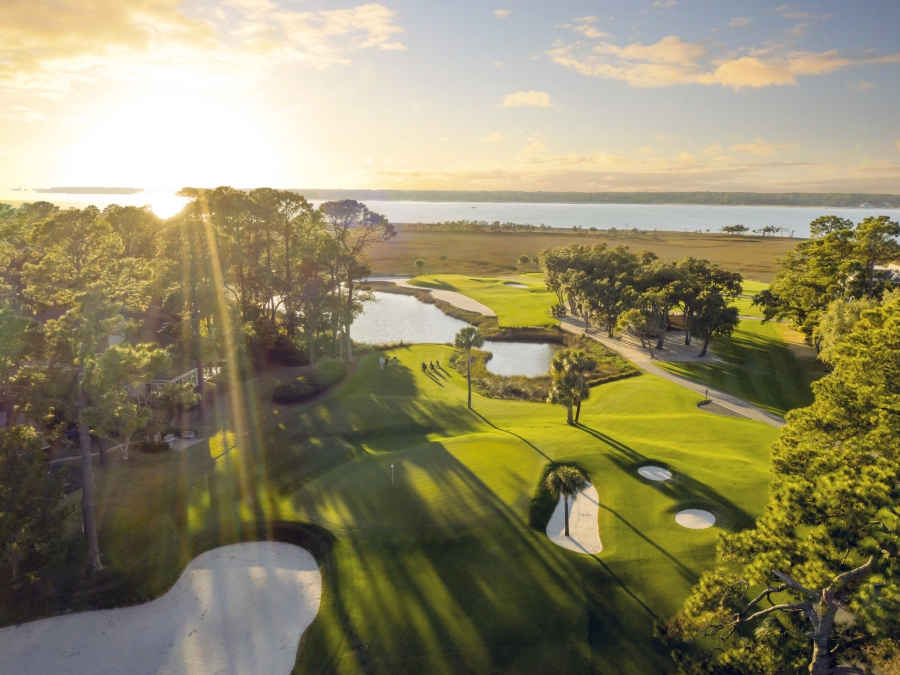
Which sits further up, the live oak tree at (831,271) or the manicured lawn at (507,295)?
the live oak tree at (831,271)

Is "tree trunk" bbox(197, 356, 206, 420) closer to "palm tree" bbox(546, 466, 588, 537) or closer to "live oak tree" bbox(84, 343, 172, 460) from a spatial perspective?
"live oak tree" bbox(84, 343, 172, 460)

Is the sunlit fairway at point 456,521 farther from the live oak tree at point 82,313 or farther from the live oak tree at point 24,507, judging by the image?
the live oak tree at point 82,313

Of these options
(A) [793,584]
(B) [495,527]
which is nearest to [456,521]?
(B) [495,527]

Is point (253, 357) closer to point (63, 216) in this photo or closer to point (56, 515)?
point (63, 216)

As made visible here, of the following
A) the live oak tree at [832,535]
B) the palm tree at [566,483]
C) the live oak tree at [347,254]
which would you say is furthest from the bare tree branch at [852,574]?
the live oak tree at [347,254]

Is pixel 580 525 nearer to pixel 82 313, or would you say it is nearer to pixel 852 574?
pixel 852 574

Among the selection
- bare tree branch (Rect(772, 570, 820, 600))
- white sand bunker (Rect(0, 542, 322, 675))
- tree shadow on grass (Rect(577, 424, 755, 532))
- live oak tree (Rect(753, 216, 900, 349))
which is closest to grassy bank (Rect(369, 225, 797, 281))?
live oak tree (Rect(753, 216, 900, 349))
